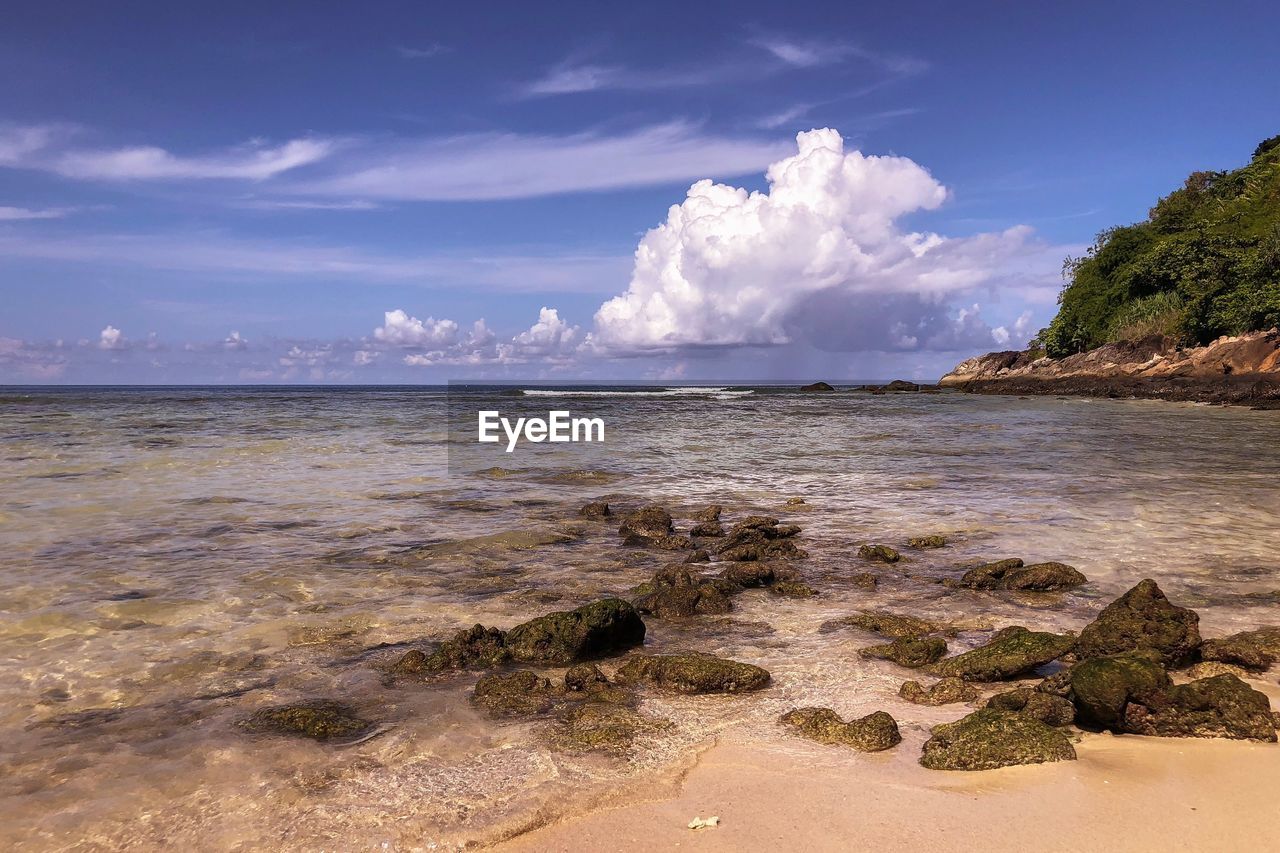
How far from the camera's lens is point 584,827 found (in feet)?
12.0

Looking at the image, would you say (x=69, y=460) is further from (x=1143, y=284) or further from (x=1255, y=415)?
(x=1143, y=284)

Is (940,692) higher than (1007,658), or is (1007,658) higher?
(1007,658)

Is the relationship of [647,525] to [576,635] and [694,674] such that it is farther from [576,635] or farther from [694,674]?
[694,674]

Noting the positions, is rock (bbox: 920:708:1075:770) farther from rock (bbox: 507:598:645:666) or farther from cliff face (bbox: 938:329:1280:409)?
cliff face (bbox: 938:329:1280:409)

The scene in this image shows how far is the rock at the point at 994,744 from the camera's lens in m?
4.10

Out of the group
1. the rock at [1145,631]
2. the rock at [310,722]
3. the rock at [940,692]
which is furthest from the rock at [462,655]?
the rock at [1145,631]

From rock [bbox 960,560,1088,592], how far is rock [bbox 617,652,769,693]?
356 cm

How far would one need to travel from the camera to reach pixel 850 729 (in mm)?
4531

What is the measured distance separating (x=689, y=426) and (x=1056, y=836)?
32.5 meters

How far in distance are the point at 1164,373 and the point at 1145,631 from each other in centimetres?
6354

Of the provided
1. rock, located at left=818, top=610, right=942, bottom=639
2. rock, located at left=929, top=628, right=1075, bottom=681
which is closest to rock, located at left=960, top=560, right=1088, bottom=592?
rock, located at left=818, top=610, right=942, bottom=639

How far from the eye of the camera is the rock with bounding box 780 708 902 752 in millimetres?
4406

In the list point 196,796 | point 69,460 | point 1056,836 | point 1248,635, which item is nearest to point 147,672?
point 196,796

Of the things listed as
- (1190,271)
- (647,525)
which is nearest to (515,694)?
(647,525)
